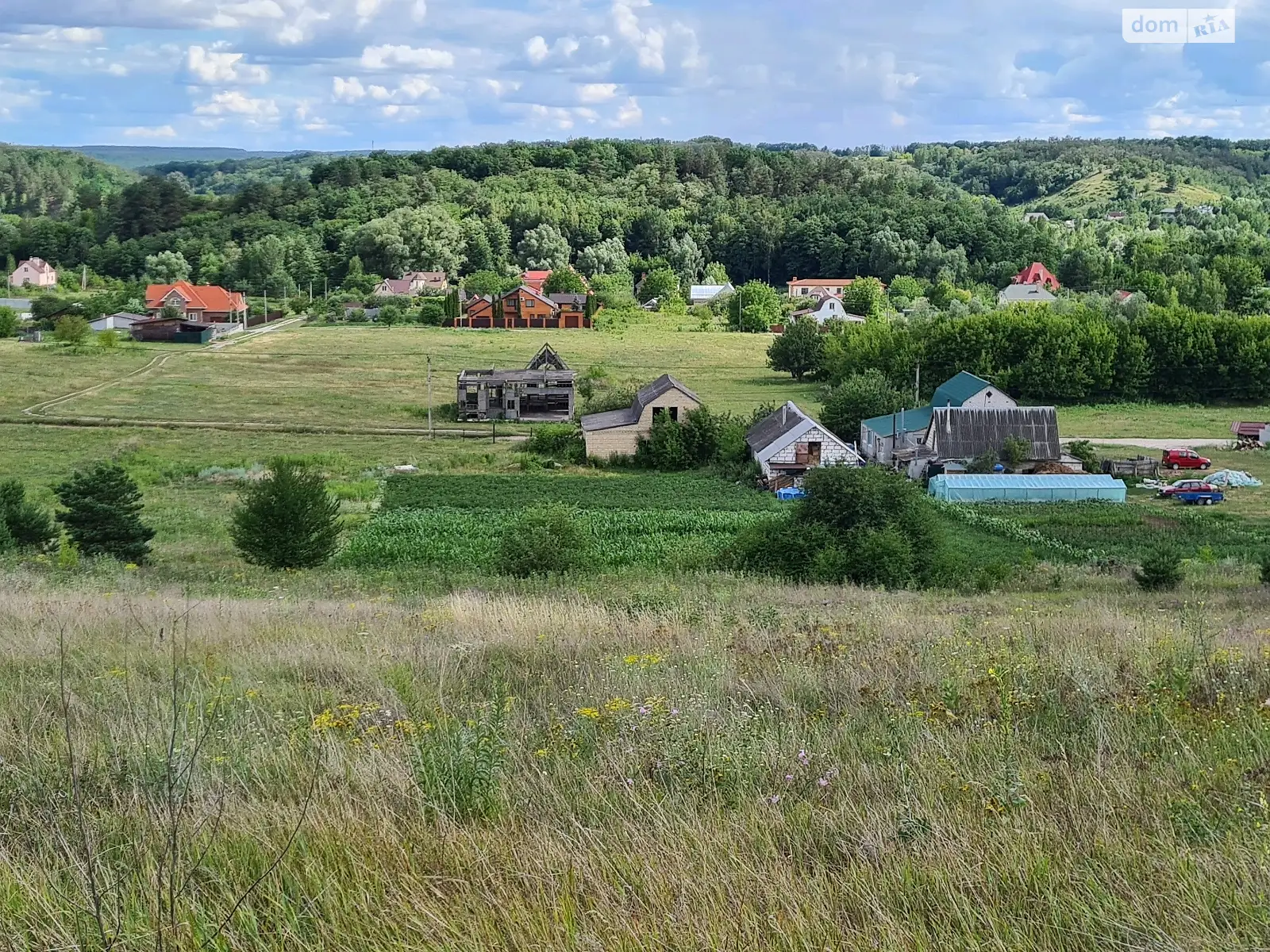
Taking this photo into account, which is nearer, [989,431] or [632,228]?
[989,431]

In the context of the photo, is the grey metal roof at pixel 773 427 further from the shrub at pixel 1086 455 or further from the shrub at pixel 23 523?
the shrub at pixel 23 523

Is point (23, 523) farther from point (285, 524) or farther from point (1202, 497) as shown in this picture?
point (1202, 497)

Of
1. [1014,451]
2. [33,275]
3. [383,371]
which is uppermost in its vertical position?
[33,275]

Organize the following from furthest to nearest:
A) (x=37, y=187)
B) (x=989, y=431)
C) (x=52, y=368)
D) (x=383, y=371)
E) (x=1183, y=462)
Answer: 1. (x=37, y=187)
2. (x=383, y=371)
3. (x=52, y=368)
4. (x=1183, y=462)
5. (x=989, y=431)

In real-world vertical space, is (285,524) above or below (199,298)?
below

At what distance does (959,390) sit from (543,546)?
1190 inches

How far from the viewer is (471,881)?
123 inches

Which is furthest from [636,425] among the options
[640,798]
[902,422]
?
[640,798]

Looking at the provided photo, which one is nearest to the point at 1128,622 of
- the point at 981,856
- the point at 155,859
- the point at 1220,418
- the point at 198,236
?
the point at 981,856

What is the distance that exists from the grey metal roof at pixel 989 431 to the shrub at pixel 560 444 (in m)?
11.9

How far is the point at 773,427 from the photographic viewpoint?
3916cm

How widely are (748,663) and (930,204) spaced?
120870 millimetres

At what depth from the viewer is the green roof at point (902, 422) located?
137 ft

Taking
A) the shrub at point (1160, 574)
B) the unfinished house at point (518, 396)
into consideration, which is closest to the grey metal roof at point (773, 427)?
the unfinished house at point (518, 396)
